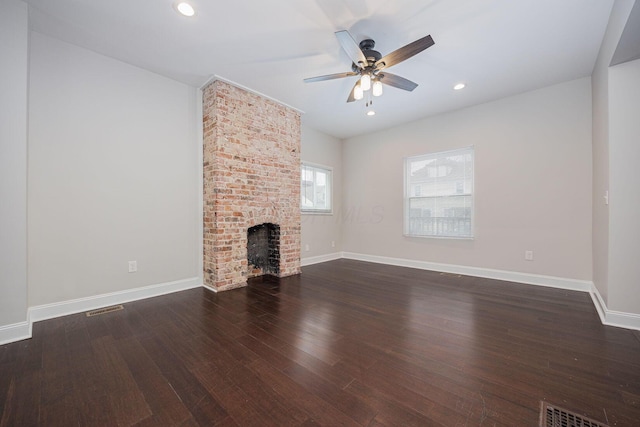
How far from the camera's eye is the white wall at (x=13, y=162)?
205cm

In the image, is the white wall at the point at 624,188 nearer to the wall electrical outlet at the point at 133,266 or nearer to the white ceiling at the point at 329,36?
the white ceiling at the point at 329,36

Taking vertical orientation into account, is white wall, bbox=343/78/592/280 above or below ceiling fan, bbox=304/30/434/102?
below

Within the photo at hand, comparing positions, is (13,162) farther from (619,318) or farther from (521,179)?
(521,179)

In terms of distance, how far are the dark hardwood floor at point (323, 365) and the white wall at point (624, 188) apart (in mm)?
368

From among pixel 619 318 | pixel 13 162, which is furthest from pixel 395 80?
pixel 13 162

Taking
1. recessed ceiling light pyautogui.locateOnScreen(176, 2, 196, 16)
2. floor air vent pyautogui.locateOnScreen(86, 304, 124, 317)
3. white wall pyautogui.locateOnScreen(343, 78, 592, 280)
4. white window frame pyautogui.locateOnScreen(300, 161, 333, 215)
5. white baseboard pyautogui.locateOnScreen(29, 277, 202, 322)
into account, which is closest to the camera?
recessed ceiling light pyautogui.locateOnScreen(176, 2, 196, 16)

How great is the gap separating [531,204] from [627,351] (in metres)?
2.29

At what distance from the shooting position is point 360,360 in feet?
5.85

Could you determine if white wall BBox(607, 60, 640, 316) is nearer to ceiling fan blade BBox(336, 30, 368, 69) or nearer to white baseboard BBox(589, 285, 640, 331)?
white baseboard BBox(589, 285, 640, 331)

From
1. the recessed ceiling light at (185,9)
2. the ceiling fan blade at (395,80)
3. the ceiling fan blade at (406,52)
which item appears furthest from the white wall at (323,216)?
the recessed ceiling light at (185,9)

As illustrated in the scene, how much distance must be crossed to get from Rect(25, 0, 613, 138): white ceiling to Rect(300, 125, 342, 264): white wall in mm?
1719

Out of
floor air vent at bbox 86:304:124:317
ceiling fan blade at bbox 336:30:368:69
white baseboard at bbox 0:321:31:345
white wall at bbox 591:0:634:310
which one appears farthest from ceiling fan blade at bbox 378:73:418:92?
white baseboard at bbox 0:321:31:345

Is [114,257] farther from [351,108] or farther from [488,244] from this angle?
[488,244]

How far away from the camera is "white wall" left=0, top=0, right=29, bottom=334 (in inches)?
80.7
